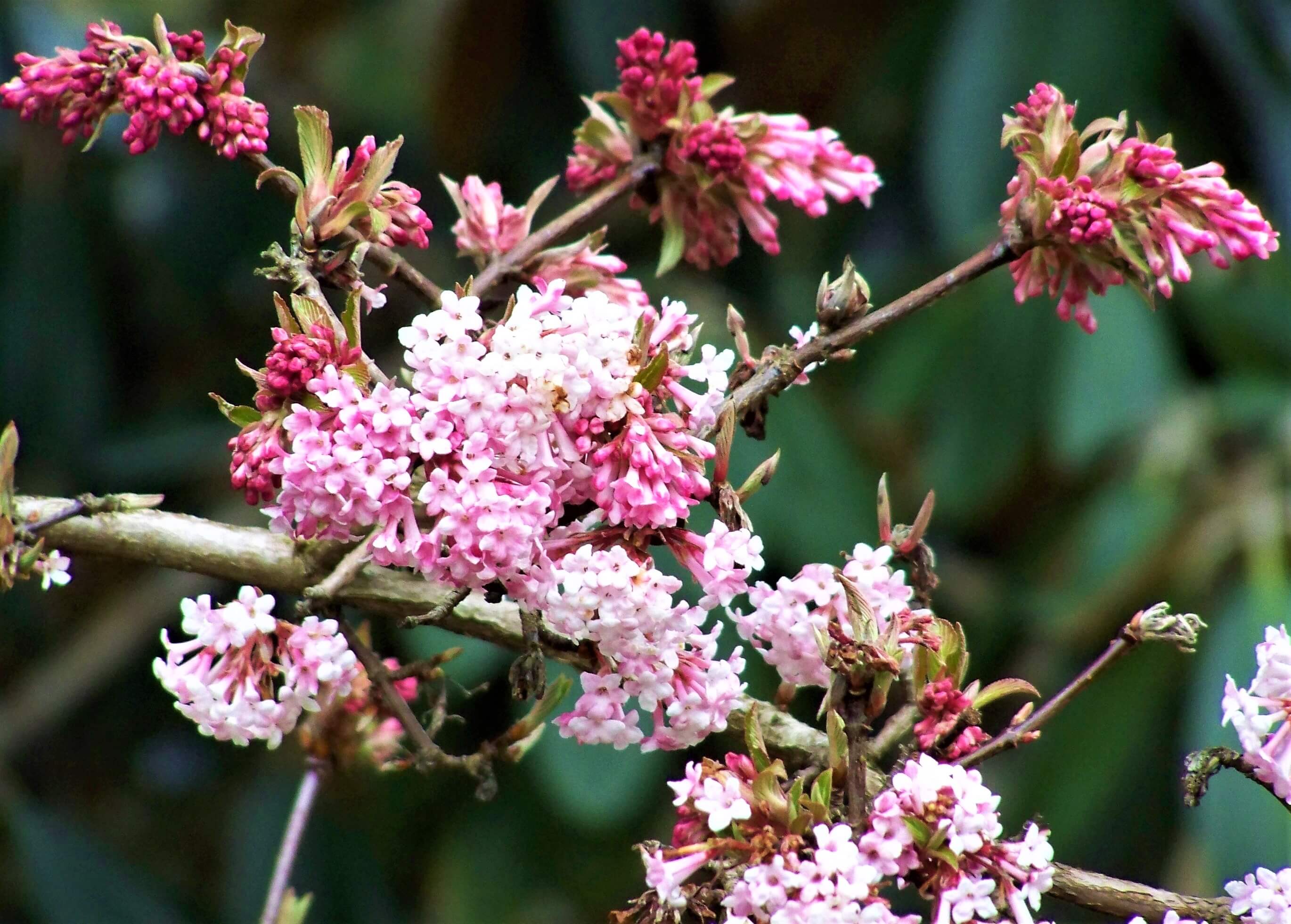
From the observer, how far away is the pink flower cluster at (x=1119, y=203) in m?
0.67

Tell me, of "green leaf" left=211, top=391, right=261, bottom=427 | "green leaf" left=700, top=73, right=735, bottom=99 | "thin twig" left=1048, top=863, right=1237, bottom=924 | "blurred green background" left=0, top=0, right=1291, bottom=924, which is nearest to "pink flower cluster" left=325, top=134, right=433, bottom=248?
"green leaf" left=211, top=391, right=261, bottom=427

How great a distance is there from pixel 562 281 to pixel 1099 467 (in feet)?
6.61

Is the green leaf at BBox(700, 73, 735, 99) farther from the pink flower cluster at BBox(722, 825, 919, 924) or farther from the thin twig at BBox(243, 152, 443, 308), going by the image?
the pink flower cluster at BBox(722, 825, 919, 924)

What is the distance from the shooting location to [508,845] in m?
2.18

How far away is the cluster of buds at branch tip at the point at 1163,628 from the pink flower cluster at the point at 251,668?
340 millimetres

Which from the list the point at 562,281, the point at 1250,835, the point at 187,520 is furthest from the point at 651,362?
the point at 1250,835

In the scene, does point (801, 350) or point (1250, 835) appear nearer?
point (801, 350)

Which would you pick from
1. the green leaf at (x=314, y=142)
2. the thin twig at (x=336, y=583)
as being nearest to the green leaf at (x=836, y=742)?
the thin twig at (x=336, y=583)

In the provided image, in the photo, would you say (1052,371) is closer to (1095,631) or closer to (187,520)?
(1095,631)

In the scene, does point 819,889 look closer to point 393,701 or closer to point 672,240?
point 393,701

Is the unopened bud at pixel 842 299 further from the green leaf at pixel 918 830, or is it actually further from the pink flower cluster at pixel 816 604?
the green leaf at pixel 918 830

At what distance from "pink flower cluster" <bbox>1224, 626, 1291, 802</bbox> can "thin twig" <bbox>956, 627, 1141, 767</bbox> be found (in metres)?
0.05

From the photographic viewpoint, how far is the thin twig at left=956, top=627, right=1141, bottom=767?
23.4 inches

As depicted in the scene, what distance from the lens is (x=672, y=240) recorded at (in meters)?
0.81
